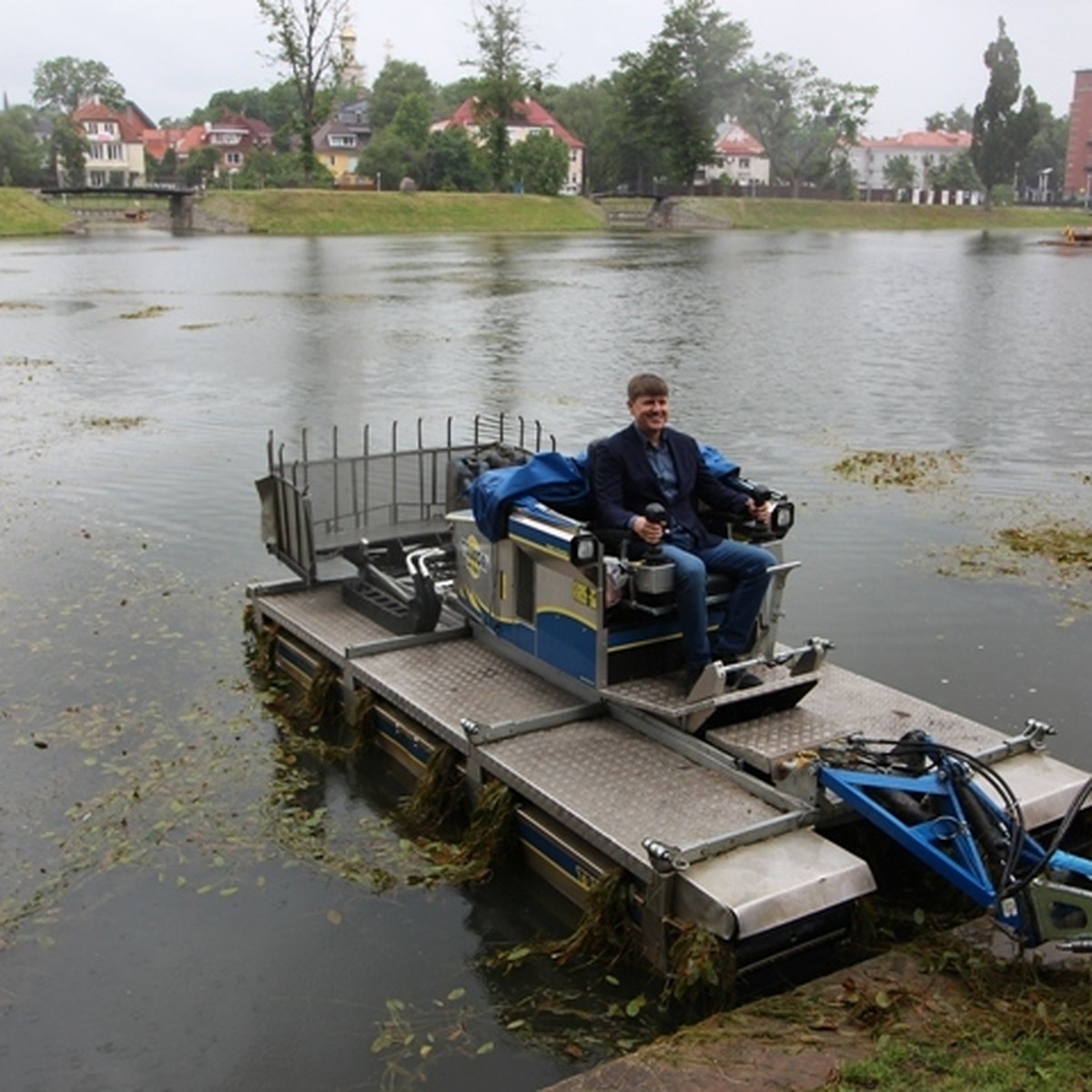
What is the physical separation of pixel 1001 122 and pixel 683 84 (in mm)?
35645

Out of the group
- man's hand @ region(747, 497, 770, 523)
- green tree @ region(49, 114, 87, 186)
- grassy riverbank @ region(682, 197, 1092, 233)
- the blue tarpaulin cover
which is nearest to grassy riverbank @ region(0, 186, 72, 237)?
green tree @ region(49, 114, 87, 186)

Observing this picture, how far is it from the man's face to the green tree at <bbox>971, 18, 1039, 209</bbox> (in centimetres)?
12778

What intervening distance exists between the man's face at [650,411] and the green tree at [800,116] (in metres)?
129

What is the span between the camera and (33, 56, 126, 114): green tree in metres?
164

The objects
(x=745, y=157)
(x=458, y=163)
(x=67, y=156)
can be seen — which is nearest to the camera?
(x=458, y=163)

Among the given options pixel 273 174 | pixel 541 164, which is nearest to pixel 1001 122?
pixel 541 164

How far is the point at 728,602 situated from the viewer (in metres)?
7.62

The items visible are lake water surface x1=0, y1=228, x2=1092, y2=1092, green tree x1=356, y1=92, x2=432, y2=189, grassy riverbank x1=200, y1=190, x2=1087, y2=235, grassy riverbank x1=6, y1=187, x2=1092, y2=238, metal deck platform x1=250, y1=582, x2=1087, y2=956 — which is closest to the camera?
metal deck platform x1=250, y1=582, x2=1087, y2=956

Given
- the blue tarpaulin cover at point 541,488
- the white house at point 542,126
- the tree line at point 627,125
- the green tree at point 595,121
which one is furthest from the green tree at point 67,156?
the blue tarpaulin cover at point 541,488

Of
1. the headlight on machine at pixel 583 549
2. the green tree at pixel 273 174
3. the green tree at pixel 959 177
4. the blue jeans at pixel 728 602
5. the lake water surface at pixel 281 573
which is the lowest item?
the lake water surface at pixel 281 573

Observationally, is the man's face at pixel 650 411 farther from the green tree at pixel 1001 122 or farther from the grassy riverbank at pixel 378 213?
the green tree at pixel 1001 122

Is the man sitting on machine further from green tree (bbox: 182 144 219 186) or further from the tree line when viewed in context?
green tree (bbox: 182 144 219 186)

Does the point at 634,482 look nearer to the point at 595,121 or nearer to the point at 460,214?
the point at 460,214

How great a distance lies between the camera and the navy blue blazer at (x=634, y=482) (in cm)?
759
